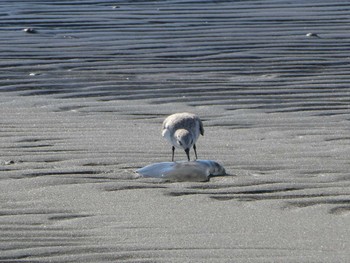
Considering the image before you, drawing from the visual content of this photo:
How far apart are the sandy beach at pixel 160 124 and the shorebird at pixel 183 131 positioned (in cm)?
23

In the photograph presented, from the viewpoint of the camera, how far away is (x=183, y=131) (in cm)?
678

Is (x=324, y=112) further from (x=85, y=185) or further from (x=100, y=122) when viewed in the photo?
(x=85, y=185)

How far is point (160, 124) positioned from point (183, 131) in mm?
1623

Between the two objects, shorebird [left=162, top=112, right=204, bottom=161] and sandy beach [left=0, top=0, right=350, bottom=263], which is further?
shorebird [left=162, top=112, right=204, bottom=161]

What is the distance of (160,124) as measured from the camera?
8.39 metres

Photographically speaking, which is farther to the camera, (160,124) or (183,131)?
(160,124)

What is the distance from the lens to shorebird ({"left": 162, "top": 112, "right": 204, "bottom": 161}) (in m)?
6.69

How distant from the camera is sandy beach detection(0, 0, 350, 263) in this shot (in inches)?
200

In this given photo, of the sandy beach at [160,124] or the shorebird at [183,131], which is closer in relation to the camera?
the sandy beach at [160,124]

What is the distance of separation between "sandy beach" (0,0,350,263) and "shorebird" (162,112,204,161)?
228 millimetres

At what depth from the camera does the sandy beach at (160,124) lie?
5.09 meters

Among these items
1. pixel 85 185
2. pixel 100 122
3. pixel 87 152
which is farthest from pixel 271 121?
pixel 85 185

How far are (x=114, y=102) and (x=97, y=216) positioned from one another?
12.5ft

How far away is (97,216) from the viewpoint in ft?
18.0
